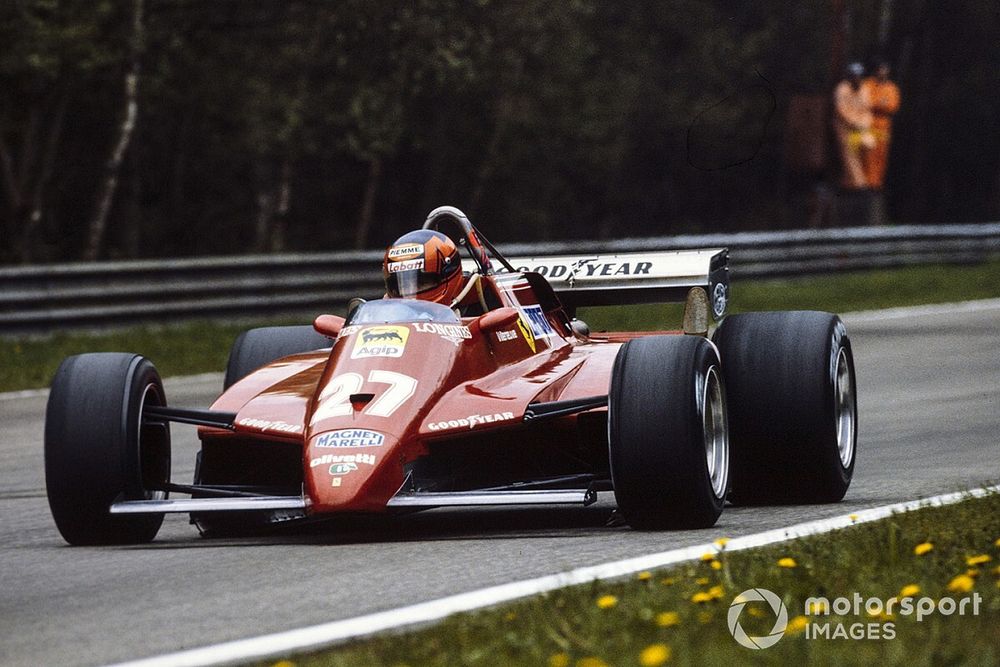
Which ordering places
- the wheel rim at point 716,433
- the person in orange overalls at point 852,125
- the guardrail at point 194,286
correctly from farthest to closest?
the person in orange overalls at point 852,125 < the guardrail at point 194,286 < the wheel rim at point 716,433

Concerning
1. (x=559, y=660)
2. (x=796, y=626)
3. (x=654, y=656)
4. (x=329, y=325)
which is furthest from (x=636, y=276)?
(x=654, y=656)

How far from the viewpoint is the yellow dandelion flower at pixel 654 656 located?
425cm

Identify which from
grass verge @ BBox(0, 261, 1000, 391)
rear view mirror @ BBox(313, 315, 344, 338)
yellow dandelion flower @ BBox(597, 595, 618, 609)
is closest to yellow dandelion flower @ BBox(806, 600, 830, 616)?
yellow dandelion flower @ BBox(597, 595, 618, 609)

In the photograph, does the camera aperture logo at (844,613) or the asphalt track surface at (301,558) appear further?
the asphalt track surface at (301,558)

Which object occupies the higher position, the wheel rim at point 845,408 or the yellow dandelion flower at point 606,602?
the yellow dandelion flower at point 606,602

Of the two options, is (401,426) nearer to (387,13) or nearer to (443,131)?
(387,13)

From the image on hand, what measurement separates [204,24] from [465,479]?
1989 cm

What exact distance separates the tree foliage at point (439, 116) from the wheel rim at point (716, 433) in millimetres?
9475

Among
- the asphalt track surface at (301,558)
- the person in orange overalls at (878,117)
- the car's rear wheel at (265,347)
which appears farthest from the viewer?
the person in orange overalls at (878,117)

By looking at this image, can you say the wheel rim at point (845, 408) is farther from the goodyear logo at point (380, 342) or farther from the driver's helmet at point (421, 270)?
the goodyear logo at point (380, 342)

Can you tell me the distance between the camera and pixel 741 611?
5.14 metres

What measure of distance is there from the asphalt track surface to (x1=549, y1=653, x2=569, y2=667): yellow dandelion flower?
106 centimetres

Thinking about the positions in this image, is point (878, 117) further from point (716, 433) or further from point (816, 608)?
point (816, 608)

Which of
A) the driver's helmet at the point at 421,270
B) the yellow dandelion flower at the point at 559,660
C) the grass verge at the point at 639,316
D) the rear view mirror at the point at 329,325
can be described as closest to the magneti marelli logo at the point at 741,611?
the yellow dandelion flower at the point at 559,660
